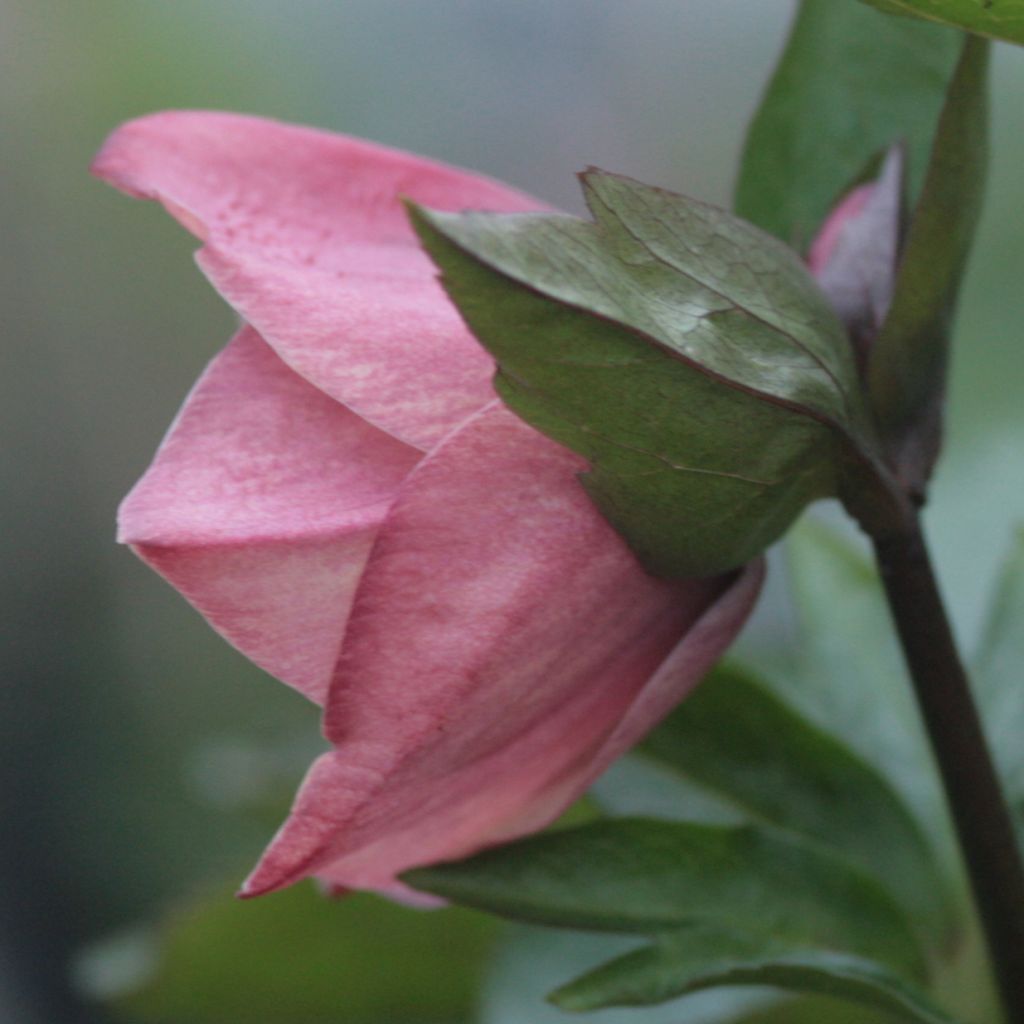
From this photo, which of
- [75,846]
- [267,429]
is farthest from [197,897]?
[75,846]

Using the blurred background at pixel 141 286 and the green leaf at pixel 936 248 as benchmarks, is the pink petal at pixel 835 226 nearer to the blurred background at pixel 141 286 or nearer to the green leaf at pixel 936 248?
the green leaf at pixel 936 248

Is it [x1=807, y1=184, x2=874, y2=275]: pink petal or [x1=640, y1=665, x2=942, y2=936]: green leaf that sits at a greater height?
[x1=807, y1=184, x2=874, y2=275]: pink petal

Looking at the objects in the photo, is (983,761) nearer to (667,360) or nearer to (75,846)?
(667,360)

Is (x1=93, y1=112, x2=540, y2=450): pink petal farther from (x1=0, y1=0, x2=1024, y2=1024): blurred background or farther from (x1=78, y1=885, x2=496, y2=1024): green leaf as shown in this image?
(x1=0, y1=0, x2=1024, y2=1024): blurred background

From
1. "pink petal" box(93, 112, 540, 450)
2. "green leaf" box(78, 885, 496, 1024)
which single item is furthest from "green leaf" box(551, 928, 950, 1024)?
"green leaf" box(78, 885, 496, 1024)

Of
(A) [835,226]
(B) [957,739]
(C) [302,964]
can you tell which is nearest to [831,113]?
(A) [835,226]

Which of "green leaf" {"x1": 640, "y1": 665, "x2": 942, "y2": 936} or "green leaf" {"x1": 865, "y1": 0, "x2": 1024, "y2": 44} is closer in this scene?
"green leaf" {"x1": 865, "y1": 0, "x2": 1024, "y2": 44}
